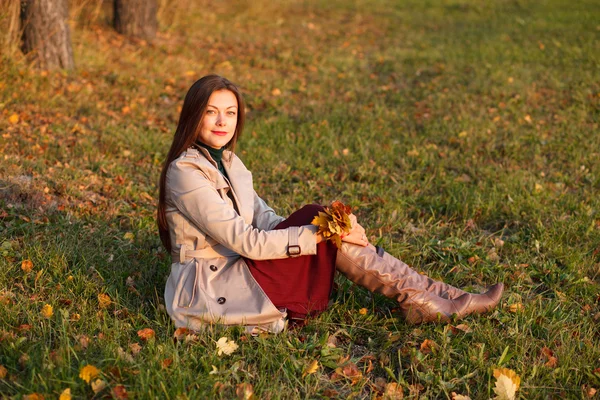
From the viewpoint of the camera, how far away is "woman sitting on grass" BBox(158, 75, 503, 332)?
2822 millimetres

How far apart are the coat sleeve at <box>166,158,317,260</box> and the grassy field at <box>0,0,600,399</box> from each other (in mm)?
421

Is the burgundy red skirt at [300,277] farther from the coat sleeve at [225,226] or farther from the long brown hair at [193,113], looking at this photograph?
the long brown hair at [193,113]

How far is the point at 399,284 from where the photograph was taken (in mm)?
3035

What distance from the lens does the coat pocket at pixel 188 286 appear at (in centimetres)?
285

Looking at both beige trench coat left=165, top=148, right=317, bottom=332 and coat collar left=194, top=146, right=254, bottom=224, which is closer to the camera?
beige trench coat left=165, top=148, right=317, bottom=332

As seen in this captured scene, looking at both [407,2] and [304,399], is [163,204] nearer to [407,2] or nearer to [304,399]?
[304,399]

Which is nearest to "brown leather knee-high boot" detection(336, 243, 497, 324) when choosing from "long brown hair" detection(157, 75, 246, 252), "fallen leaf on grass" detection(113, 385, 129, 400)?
"long brown hair" detection(157, 75, 246, 252)

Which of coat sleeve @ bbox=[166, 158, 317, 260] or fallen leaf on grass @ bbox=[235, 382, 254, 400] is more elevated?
coat sleeve @ bbox=[166, 158, 317, 260]

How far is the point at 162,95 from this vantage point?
7133 mm

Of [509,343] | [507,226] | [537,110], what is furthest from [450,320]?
[537,110]

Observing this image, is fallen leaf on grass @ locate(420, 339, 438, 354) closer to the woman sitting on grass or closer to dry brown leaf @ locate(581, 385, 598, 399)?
the woman sitting on grass

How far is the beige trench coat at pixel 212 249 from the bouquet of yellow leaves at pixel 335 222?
0.20 ft

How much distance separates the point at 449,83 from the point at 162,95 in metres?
3.84

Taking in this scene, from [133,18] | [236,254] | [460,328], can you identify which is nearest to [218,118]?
[236,254]
